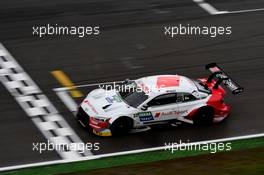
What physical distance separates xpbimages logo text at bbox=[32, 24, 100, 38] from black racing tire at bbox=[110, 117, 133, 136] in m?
7.41

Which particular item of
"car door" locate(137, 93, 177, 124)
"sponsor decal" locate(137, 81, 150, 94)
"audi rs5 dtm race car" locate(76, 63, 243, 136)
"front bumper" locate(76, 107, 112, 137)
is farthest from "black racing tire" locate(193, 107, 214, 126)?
"front bumper" locate(76, 107, 112, 137)

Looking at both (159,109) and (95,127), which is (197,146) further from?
(95,127)

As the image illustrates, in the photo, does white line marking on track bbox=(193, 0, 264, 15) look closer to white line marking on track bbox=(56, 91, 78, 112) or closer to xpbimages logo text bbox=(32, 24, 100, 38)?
xpbimages logo text bbox=(32, 24, 100, 38)

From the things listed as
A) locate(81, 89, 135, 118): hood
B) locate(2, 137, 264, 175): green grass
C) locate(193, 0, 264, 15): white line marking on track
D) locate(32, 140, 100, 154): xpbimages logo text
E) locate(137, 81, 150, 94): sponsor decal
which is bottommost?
locate(2, 137, 264, 175): green grass

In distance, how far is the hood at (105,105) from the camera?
2019cm

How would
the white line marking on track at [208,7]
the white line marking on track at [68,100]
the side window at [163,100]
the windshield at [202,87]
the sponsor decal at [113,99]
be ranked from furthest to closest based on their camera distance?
the white line marking on track at [208,7], the white line marking on track at [68,100], the windshield at [202,87], the sponsor decal at [113,99], the side window at [163,100]

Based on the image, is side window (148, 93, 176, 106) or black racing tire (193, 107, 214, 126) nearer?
side window (148, 93, 176, 106)

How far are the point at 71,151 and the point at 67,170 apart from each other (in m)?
1.10

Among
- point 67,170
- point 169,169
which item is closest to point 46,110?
point 67,170

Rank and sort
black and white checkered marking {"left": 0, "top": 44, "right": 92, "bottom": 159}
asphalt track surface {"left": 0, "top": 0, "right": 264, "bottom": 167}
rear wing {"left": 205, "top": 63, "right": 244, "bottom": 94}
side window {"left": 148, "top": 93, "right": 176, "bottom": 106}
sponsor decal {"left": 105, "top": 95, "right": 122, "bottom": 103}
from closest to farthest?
black and white checkered marking {"left": 0, "top": 44, "right": 92, "bottom": 159} → side window {"left": 148, "top": 93, "right": 176, "bottom": 106} → sponsor decal {"left": 105, "top": 95, "right": 122, "bottom": 103} → asphalt track surface {"left": 0, "top": 0, "right": 264, "bottom": 167} → rear wing {"left": 205, "top": 63, "right": 244, "bottom": 94}

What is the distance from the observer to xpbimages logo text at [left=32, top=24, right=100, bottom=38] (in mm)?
27062

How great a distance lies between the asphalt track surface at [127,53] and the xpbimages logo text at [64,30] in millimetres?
255

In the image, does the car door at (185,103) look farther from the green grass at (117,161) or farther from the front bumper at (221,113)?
the green grass at (117,161)

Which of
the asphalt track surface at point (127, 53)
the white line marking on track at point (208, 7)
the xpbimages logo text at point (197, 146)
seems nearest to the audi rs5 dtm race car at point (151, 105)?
the asphalt track surface at point (127, 53)
